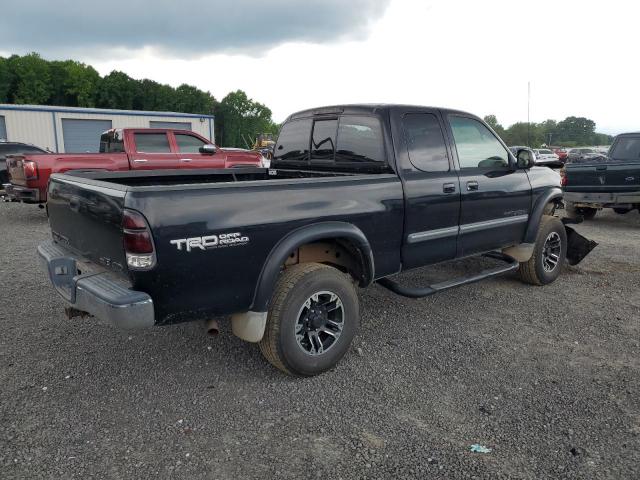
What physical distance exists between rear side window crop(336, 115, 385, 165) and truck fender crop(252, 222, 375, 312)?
32.8 inches

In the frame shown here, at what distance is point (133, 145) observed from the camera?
10.3 meters

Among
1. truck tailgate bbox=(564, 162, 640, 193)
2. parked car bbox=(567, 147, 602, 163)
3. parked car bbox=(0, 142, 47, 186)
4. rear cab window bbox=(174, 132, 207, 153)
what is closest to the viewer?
truck tailgate bbox=(564, 162, 640, 193)

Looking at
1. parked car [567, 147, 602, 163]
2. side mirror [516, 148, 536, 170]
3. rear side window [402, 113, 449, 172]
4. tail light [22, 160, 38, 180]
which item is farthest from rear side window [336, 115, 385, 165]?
parked car [567, 147, 602, 163]

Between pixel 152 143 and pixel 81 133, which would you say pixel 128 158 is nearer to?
pixel 152 143

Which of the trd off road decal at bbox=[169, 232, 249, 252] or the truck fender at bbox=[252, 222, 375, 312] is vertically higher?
the trd off road decal at bbox=[169, 232, 249, 252]

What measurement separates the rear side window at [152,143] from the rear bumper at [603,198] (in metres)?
8.35

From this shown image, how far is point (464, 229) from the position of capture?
4.57m

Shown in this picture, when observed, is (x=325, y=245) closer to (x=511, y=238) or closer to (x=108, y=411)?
(x=108, y=411)

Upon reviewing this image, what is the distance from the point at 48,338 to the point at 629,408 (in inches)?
173

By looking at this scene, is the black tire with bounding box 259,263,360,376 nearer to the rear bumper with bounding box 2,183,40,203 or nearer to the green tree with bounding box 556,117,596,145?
the rear bumper with bounding box 2,183,40,203

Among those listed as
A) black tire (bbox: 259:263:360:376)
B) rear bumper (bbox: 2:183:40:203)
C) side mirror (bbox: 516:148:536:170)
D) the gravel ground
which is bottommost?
the gravel ground

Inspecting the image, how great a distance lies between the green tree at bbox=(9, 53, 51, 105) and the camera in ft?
174

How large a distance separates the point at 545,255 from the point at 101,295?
4.82m

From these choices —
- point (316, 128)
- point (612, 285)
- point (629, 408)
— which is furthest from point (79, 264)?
point (612, 285)
